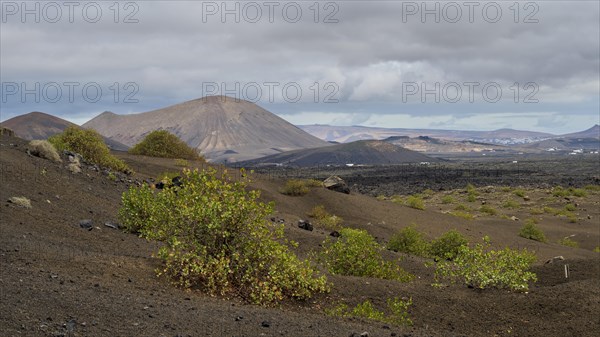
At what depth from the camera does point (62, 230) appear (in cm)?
1396

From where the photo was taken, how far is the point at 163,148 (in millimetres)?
40250

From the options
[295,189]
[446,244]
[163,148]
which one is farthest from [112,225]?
[163,148]

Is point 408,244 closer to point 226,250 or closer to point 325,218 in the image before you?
point 325,218

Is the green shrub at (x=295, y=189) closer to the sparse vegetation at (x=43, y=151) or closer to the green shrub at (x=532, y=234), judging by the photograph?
the green shrub at (x=532, y=234)

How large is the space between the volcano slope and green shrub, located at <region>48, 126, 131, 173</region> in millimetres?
8586

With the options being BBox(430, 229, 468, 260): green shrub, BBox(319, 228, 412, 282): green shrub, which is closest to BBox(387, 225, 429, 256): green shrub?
BBox(430, 229, 468, 260): green shrub

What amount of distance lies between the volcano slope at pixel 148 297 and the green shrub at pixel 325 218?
666cm

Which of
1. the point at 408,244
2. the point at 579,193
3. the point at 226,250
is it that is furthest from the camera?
the point at 579,193

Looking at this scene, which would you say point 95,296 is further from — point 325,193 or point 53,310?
point 325,193

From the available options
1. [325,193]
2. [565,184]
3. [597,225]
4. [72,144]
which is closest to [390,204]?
[325,193]

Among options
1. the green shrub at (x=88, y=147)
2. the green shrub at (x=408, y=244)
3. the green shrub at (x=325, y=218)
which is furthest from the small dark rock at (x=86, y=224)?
the green shrub at (x=88, y=147)

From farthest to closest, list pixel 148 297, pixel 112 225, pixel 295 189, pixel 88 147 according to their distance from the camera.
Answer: pixel 295 189
pixel 88 147
pixel 112 225
pixel 148 297

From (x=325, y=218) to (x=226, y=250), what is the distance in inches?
672

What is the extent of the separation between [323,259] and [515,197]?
141 ft
